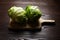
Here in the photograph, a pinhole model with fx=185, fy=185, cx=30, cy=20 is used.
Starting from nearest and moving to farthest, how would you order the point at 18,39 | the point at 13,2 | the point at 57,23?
1. the point at 18,39
2. the point at 57,23
3. the point at 13,2

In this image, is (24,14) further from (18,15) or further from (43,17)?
(43,17)

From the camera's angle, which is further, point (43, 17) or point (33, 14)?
point (43, 17)

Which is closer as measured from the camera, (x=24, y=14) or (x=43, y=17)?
(x=24, y=14)

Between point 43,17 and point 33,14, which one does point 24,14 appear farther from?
→ point 43,17

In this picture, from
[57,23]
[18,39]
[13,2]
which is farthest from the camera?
[13,2]

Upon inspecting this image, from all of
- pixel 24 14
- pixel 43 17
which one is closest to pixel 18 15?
pixel 24 14

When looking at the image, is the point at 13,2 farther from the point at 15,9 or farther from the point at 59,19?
the point at 59,19

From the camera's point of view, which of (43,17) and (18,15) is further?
(43,17)

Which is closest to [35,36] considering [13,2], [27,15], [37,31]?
[37,31]
